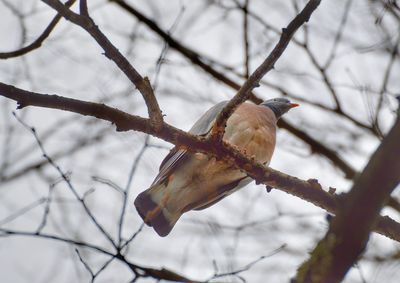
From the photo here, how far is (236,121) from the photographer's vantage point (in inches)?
177

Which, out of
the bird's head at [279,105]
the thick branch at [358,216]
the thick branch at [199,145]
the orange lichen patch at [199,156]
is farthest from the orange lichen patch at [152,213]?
→ the thick branch at [358,216]

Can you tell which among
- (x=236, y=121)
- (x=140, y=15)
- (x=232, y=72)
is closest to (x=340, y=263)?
(x=236, y=121)

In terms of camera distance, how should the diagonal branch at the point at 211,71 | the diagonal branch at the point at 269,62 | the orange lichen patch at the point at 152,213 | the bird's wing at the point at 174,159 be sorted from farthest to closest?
the diagonal branch at the point at 211,71, the bird's wing at the point at 174,159, the orange lichen patch at the point at 152,213, the diagonal branch at the point at 269,62

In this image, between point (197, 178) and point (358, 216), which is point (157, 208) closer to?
point (197, 178)

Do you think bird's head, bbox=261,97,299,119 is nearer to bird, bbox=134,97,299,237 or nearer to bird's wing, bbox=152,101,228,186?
bird, bbox=134,97,299,237

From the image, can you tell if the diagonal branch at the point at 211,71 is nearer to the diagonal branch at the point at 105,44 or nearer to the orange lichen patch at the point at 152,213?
the orange lichen patch at the point at 152,213

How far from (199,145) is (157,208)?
1.19m

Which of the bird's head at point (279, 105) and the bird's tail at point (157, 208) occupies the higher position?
the bird's head at point (279, 105)

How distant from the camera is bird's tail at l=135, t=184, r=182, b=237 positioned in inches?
167

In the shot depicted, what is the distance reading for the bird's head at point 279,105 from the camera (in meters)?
5.70

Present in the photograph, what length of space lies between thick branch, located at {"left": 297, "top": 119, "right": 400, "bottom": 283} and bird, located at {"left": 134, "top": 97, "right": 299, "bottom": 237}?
283 cm

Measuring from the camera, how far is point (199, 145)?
3.17m

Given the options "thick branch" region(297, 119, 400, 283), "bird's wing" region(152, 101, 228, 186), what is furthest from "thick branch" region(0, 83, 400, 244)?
"thick branch" region(297, 119, 400, 283)

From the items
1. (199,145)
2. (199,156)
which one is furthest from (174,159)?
(199,145)
